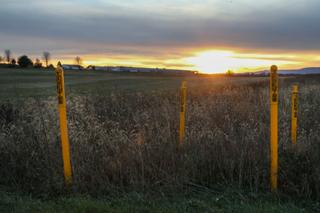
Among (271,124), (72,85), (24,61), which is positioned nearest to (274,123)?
(271,124)

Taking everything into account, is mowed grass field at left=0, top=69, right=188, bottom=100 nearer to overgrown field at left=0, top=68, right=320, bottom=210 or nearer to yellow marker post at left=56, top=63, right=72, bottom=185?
overgrown field at left=0, top=68, right=320, bottom=210

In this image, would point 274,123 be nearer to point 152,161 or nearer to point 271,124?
point 271,124

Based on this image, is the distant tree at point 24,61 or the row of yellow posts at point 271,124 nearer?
the row of yellow posts at point 271,124

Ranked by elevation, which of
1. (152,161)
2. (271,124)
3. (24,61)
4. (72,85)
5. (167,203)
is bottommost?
(167,203)

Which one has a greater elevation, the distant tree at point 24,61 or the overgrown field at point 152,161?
the distant tree at point 24,61

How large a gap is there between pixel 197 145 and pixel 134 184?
129cm

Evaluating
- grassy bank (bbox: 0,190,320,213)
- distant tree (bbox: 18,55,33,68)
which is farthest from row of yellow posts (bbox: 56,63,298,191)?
distant tree (bbox: 18,55,33,68)

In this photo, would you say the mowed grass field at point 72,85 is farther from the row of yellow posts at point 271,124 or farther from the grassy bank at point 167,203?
the grassy bank at point 167,203

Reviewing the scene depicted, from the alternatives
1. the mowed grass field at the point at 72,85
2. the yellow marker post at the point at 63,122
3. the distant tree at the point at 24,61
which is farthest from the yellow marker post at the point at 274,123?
the distant tree at the point at 24,61

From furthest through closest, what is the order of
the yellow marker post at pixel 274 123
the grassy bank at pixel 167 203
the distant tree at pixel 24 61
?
the distant tree at pixel 24 61
the yellow marker post at pixel 274 123
the grassy bank at pixel 167 203

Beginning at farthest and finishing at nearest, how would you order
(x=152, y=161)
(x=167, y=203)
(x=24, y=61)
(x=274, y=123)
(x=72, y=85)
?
(x=24, y=61), (x=72, y=85), (x=152, y=161), (x=274, y=123), (x=167, y=203)

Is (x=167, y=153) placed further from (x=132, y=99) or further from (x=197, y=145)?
(x=132, y=99)

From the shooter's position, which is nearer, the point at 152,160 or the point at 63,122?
the point at 63,122

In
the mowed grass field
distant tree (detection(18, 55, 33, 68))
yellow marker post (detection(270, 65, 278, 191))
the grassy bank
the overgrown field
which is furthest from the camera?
distant tree (detection(18, 55, 33, 68))
